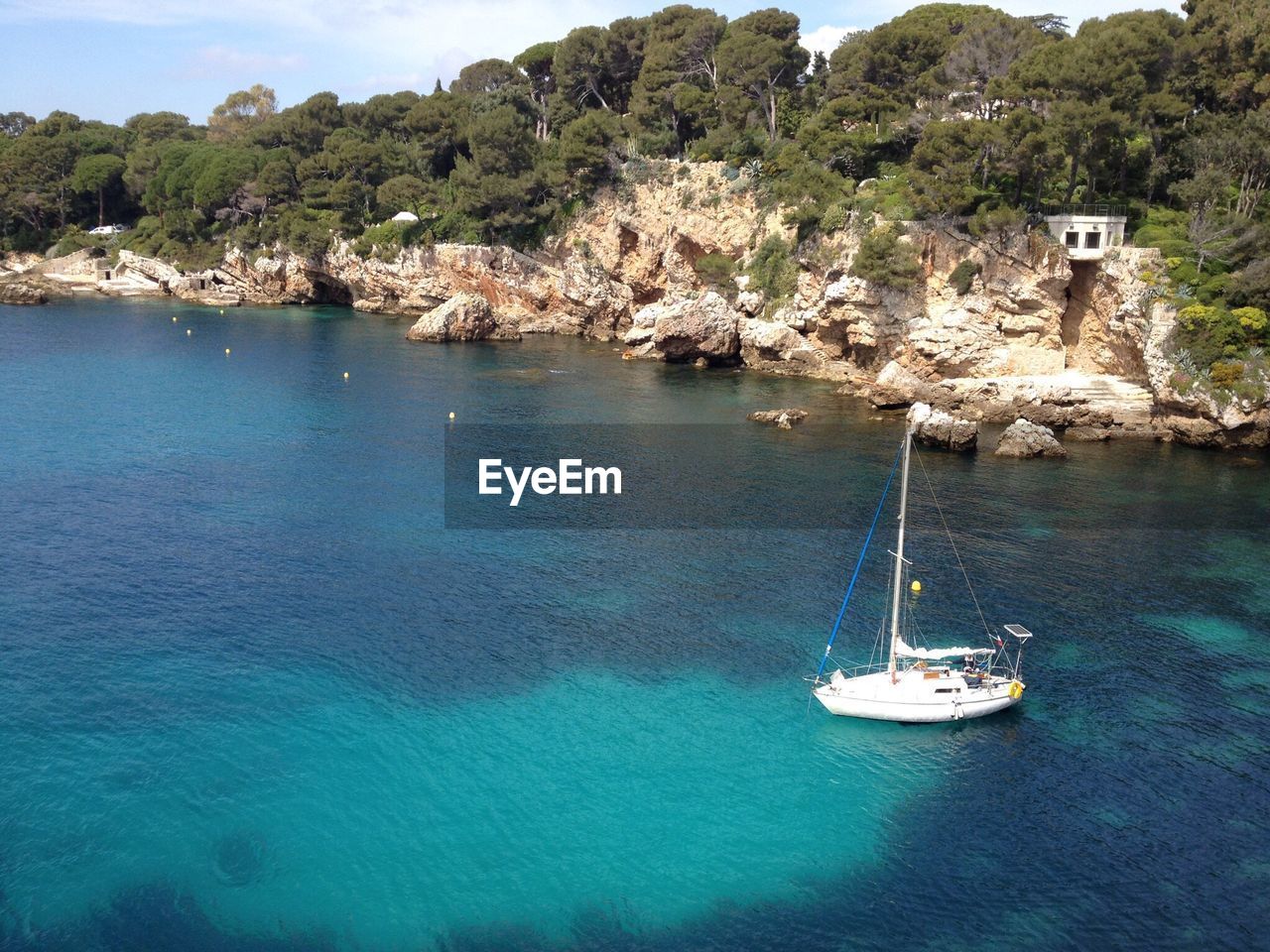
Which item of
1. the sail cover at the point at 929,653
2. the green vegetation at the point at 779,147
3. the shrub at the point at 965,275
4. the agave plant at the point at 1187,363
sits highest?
the green vegetation at the point at 779,147

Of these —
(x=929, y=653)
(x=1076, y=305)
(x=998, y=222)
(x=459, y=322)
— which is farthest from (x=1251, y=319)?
(x=459, y=322)

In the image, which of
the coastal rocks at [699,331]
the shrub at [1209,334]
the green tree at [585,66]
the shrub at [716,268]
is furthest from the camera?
the green tree at [585,66]

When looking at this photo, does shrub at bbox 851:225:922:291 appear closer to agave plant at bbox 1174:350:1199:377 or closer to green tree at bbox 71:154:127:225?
agave plant at bbox 1174:350:1199:377

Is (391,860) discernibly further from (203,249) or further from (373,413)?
(203,249)

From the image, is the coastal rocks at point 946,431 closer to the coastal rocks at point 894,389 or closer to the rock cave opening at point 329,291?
the coastal rocks at point 894,389

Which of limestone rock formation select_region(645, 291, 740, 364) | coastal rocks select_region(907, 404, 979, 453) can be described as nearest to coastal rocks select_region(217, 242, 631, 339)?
limestone rock formation select_region(645, 291, 740, 364)

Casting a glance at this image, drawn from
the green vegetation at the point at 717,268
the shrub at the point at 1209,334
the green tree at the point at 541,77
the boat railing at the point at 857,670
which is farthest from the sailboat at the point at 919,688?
the green tree at the point at 541,77

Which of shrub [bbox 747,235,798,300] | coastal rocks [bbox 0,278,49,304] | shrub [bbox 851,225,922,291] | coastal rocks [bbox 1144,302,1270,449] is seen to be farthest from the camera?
coastal rocks [bbox 0,278,49,304]
